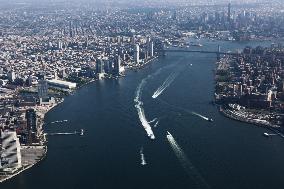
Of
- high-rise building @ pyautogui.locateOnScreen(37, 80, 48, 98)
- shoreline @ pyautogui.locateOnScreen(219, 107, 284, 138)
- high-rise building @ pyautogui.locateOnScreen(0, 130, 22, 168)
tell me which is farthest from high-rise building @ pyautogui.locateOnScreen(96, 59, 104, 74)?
high-rise building @ pyautogui.locateOnScreen(0, 130, 22, 168)

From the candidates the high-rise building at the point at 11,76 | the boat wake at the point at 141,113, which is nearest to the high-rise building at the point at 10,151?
the boat wake at the point at 141,113

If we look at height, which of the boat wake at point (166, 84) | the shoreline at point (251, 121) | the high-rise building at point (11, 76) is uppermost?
the high-rise building at point (11, 76)

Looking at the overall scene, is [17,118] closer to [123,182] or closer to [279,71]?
[123,182]

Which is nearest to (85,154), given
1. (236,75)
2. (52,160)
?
(52,160)

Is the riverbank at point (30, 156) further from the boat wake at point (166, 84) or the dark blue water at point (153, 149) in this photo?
the boat wake at point (166, 84)

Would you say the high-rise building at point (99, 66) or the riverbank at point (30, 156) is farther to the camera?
the high-rise building at point (99, 66)

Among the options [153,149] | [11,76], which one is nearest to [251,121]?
[153,149]

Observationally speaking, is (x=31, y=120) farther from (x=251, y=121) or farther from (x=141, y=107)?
(x=251, y=121)
